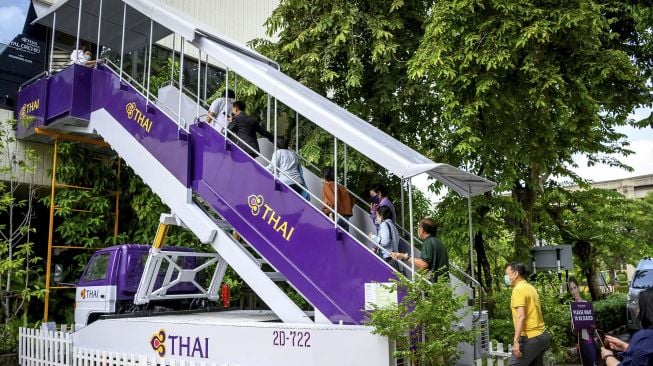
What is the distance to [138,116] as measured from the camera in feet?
31.0

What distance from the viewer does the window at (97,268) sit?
955 cm

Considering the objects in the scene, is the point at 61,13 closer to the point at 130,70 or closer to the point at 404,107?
the point at 130,70

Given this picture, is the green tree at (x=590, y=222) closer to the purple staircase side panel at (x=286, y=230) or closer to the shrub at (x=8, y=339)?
the purple staircase side panel at (x=286, y=230)

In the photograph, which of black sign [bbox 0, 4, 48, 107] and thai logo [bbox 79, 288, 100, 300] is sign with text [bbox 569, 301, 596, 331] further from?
black sign [bbox 0, 4, 48, 107]

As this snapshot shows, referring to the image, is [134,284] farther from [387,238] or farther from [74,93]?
[387,238]

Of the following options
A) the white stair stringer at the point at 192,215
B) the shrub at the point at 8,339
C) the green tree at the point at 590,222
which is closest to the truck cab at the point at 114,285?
the white stair stringer at the point at 192,215

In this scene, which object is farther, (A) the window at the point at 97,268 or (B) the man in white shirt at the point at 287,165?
(A) the window at the point at 97,268

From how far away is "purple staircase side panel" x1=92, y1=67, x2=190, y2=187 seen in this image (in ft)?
28.2

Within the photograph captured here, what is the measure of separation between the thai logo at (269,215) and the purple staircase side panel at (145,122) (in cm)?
137

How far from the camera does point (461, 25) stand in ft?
33.3

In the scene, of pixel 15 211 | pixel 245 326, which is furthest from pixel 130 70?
pixel 245 326

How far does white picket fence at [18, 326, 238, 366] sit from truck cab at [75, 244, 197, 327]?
578 millimetres

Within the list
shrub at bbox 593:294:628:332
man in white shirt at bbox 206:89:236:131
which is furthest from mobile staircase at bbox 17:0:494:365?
shrub at bbox 593:294:628:332

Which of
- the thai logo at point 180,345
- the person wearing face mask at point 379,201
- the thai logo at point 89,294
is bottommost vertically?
the thai logo at point 180,345
